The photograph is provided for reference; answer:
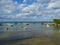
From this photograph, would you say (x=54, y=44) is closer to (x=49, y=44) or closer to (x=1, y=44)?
(x=49, y=44)

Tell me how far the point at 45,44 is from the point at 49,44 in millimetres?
513

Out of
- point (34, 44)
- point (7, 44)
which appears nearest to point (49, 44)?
point (34, 44)

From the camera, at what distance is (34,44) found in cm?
2020

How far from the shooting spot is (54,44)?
20.2 m

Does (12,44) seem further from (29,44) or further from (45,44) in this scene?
(45,44)

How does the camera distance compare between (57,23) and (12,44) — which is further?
(57,23)

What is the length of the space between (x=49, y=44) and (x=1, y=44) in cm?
611

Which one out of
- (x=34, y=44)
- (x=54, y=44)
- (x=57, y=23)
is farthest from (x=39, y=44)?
(x=57, y=23)

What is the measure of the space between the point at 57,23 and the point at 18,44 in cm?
5807

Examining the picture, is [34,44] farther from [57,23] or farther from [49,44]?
[57,23]

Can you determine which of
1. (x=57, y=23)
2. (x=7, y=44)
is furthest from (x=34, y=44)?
(x=57, y=23)

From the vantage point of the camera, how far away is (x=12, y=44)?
65.3 feet

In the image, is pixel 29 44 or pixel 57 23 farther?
pixel 57 23

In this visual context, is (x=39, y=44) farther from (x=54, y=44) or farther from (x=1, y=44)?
(x=1, y=44)
